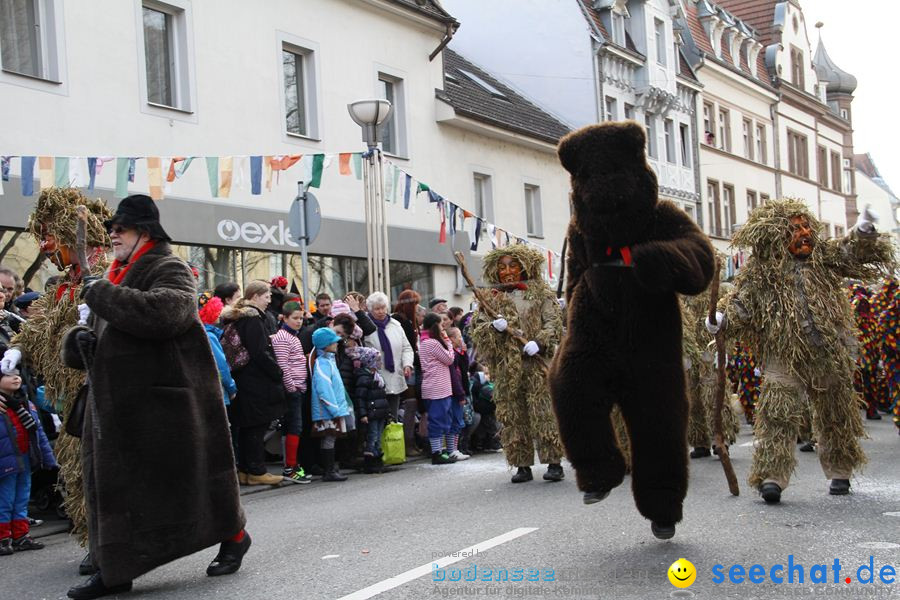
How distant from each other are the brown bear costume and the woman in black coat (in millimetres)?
4451

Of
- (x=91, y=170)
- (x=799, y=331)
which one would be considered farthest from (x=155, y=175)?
(x=799, y=331)

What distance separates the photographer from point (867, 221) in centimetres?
680

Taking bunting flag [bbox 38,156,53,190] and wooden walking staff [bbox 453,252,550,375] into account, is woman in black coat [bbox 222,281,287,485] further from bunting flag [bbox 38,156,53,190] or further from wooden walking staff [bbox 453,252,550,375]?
bunting flag [bbox 38,156,53,190]

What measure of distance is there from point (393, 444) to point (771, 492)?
4.88 metres

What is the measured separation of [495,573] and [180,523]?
1.61m

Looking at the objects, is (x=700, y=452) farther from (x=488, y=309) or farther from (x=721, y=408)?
(x=721, y=408)

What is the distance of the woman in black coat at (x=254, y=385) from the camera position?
962 cm

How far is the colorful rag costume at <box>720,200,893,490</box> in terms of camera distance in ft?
23.7

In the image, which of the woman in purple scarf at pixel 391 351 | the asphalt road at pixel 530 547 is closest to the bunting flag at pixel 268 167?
the woman in purple scarf at pixel 391 351

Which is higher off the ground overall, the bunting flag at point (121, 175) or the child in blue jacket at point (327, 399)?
the bunting flag at point (121, 175)

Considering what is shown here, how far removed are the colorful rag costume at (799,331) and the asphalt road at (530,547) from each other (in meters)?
0.38

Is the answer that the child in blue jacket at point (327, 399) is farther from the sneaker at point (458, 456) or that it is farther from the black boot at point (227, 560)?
the black boot at point (227, 560)

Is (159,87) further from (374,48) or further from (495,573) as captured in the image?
(495,573)

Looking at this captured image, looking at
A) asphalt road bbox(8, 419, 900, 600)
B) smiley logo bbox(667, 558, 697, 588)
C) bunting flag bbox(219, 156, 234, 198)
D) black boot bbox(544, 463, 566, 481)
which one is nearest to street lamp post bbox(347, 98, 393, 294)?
bunting flag bbox(219, 156, 234, 198)
